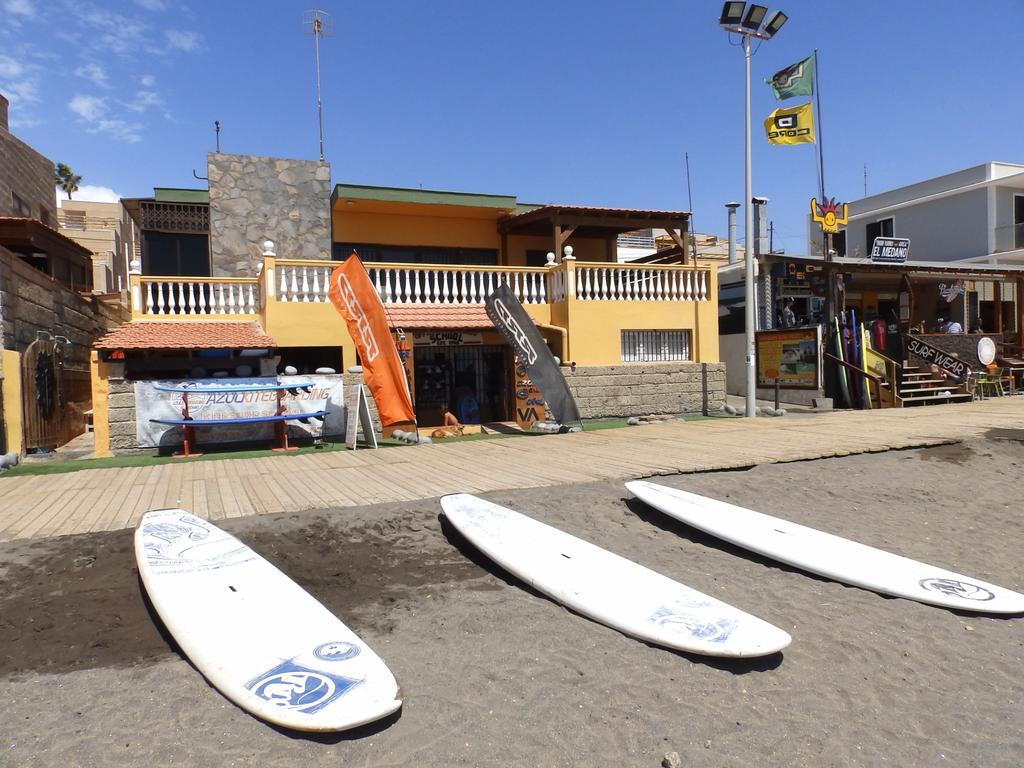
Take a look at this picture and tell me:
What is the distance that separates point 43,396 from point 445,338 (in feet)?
24.0

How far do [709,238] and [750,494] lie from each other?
25348 mm

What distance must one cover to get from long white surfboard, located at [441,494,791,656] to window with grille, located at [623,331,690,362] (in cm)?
936

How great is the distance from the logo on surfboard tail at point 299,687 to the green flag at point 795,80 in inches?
590

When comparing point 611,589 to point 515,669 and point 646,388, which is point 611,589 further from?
point 646,388

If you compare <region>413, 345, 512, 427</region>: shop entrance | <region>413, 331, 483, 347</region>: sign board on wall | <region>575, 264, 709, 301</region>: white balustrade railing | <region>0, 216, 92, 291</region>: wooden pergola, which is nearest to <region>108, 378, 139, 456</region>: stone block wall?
<region>0, 216, 92, 291</region>: wooden pergola

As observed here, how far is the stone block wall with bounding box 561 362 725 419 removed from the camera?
13883 millimetres

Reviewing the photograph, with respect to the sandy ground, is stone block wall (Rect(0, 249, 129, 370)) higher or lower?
higher

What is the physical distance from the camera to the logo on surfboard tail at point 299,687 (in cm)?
300

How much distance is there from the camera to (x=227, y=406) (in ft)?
35.8

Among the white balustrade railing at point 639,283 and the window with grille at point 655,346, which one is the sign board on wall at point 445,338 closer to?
the white balustrade railing at point 639,283

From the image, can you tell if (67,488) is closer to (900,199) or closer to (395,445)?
(395,445)

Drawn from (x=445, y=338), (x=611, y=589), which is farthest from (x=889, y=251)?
(x=611, y=589)

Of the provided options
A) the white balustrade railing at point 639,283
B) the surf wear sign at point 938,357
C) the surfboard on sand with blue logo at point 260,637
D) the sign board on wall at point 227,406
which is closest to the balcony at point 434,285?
the white balustrade railing at point 639,283

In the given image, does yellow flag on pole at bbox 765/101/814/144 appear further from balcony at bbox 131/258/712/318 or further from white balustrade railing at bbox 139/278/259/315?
white balustrade railing at bbox 139/278/259/315
